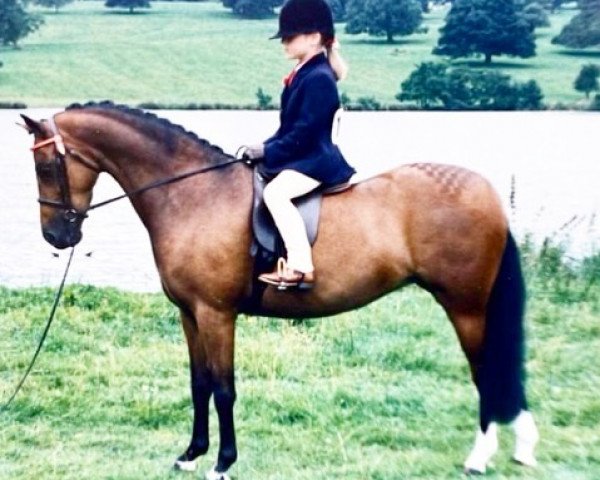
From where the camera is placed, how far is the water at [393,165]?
512 inches

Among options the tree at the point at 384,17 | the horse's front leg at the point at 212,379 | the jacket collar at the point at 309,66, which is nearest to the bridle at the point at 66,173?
the jacket collar at the point at 309,66

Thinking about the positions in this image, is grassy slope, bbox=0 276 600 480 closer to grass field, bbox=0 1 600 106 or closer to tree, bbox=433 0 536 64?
tree, bbox=433 0 536 64

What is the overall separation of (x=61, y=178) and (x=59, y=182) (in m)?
0.03

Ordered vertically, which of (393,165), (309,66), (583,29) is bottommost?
(393,165)

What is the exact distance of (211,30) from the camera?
24.9 meters

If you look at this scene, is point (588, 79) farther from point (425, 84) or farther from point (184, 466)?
point (184, 466)

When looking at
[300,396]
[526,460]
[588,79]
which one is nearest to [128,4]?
[588,79]

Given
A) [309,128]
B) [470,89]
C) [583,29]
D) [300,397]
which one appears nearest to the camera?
[309,128]

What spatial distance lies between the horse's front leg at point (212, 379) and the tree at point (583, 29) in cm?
1779

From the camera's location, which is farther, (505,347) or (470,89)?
(470,89)

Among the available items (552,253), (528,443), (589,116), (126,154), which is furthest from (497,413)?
(589,116)

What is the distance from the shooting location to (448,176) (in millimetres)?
5129

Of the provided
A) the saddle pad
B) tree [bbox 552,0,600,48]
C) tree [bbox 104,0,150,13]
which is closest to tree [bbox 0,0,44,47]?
tree [bbox 104,0,150,13]

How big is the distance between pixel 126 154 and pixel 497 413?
2423mm
